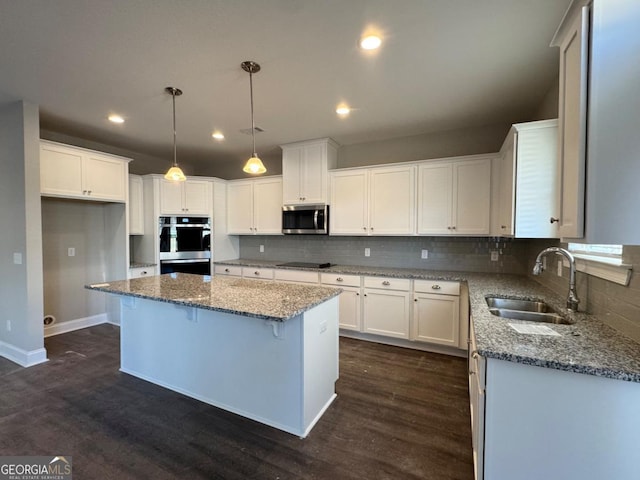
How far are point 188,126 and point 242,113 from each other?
0.86m

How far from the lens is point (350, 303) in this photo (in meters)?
3.70

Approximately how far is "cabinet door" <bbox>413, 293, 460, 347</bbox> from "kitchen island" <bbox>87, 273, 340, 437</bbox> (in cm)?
136

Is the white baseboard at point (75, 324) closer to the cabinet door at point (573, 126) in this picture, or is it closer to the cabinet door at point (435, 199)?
the cabinet door at point (435, 199)

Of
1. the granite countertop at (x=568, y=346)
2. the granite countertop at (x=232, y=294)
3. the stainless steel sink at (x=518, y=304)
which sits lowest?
the stainless steel sink at (x=518, y=304)

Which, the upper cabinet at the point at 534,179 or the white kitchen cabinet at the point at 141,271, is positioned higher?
the upper cabinet at the point at 534,179

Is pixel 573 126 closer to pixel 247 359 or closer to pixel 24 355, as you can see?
pixel 247 359

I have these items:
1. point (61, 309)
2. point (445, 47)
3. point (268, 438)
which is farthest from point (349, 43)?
point (61, 309)

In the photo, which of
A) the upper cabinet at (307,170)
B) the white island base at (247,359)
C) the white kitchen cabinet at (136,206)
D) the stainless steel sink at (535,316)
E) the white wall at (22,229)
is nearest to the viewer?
the stainless steel sink at (535,316)

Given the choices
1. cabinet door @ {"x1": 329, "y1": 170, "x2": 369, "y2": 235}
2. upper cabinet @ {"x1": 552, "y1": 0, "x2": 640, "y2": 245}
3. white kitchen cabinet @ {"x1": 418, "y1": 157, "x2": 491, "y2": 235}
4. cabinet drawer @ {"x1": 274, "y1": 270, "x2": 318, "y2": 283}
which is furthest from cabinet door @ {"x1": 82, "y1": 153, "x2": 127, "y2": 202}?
upper cabinet @ {"x1": 552, "y1": 0, "x2": 640, "y2": 245}

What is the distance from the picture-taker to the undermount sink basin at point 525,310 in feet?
6.27

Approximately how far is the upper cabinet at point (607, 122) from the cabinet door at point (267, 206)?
148 inches

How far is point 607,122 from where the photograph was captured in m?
1.09

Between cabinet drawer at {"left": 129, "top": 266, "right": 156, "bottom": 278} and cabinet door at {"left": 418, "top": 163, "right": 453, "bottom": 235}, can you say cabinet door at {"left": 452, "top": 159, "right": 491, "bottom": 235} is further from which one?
cabinet drawer at {"left": 129, "top": 266, "right": 156, "bottom": 278}

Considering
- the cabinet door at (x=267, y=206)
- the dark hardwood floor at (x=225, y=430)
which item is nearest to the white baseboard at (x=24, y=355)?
the dark hardwood floor at (x=225, y=430)
